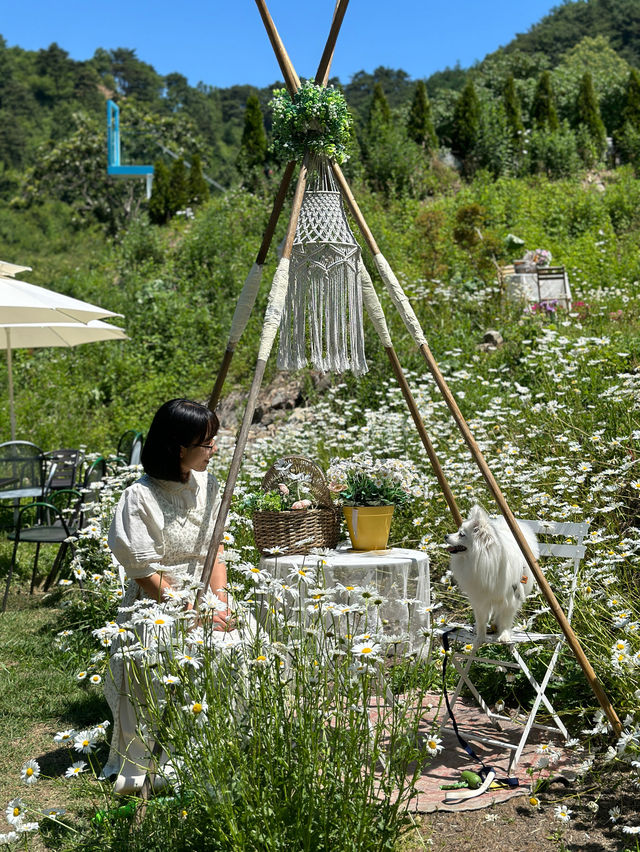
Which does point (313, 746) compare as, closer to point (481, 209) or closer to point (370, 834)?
point (370, 834)

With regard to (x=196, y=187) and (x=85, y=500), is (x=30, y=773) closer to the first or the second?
(x=85, y=500)

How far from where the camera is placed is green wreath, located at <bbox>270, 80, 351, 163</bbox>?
3363mm

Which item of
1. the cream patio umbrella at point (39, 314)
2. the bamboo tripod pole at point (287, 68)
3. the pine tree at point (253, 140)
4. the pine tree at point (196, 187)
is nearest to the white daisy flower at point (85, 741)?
the bamboo tripod pole at point (287, 68)

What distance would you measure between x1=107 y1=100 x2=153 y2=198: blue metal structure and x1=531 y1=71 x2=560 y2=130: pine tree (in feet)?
29.2

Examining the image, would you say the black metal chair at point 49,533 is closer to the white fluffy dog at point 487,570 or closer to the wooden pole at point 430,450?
the wooden pole at point 430,450

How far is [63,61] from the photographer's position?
1844 inches

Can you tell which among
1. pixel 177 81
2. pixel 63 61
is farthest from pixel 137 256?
pixel 177 81

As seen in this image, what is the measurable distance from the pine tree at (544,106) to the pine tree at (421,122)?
7.99 feet

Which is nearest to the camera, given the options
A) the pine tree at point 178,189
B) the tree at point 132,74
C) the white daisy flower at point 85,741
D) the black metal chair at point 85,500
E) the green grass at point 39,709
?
the white daisy flower at point 85,741

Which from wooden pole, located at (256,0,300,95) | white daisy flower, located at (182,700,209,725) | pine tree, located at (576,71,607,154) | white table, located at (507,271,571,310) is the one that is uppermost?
pine tree, located at (576,71,607,154)

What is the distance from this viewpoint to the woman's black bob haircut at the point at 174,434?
9.03ft

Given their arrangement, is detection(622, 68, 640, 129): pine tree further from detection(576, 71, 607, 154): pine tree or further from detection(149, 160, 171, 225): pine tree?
detection(149, 160, 171, 225): pine tree

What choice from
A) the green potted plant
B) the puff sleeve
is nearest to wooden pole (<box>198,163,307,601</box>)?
the puff sleeve

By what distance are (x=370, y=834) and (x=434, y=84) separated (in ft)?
153
